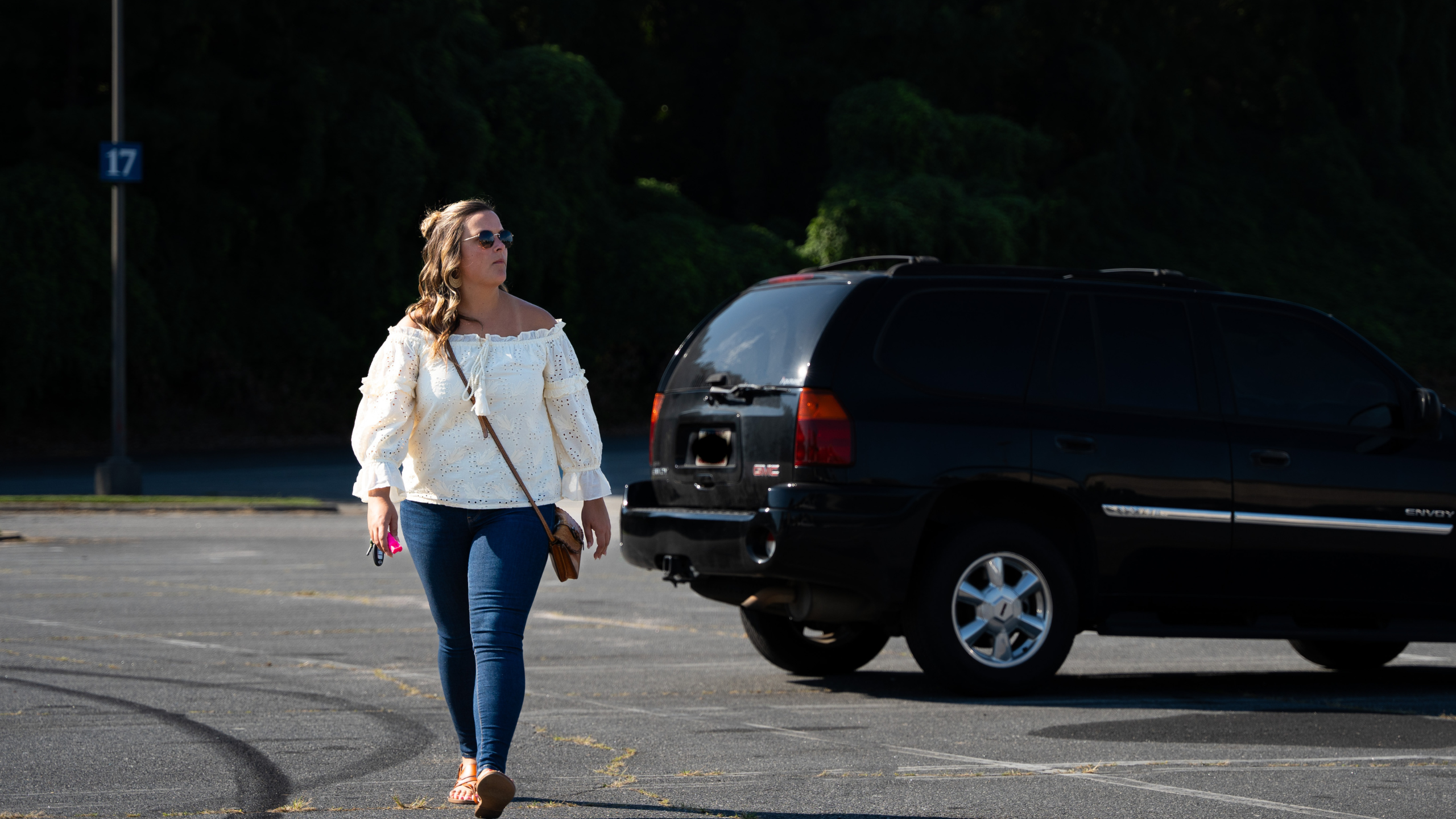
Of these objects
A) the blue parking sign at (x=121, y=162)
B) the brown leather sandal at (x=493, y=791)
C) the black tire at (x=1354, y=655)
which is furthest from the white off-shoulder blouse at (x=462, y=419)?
the blue parking sign at (x=121, y=162)

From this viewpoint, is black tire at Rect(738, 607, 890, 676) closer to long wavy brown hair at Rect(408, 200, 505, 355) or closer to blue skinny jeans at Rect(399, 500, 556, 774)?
blue skinny jeans at Rect(399, 500, 556, 774)

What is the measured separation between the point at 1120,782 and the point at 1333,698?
267 cm

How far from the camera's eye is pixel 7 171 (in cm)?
3350

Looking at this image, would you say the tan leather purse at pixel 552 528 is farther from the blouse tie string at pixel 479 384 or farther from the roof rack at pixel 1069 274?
the roof rack at pixel 1069 274

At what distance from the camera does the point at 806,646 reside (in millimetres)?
9047

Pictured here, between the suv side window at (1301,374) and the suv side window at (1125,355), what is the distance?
266mm

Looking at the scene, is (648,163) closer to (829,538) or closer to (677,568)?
(677,568)

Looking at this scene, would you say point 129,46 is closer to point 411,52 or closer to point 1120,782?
point 411,52

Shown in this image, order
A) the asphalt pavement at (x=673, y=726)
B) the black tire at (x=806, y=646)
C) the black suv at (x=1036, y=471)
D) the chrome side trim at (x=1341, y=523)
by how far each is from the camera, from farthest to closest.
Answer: the black tire at (x=806, y=646) → the chrome side trim at (x=1341, y=523) → the black suv at (x=1036, y=471) → the asphalt pavement at (x=673, y=726)

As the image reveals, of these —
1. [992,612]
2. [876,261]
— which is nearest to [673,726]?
[992,612]

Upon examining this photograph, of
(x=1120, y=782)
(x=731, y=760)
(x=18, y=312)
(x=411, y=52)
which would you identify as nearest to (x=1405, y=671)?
(x=1120, y=782)

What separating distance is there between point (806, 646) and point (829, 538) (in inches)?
52.0

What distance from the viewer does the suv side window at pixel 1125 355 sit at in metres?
8.48

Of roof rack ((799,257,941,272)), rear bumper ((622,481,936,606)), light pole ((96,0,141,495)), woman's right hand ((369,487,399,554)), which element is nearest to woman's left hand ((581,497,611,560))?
woman's right hand ((369,487,399,554))
